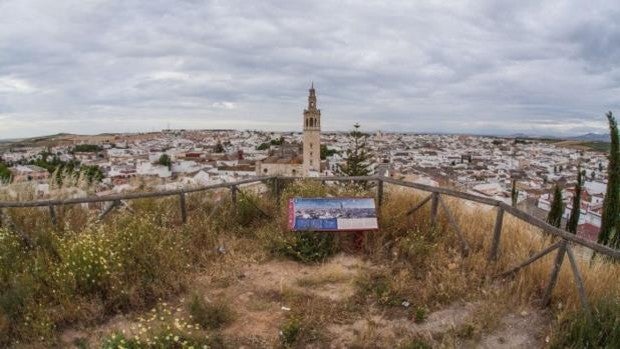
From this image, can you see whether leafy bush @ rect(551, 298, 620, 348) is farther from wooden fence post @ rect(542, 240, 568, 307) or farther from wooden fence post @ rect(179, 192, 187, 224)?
wooden fence post @ rect(179, 192, 187, 224)

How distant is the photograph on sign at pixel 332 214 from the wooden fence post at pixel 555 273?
207 cm

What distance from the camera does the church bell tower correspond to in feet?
159

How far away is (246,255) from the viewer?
5695 mm

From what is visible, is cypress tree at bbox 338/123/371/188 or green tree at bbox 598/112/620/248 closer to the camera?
green tree at bbox 598/112/620/248

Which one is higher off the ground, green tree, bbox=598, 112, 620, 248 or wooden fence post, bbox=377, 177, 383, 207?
wooden fence post, bbox=377, 177, 383, 207

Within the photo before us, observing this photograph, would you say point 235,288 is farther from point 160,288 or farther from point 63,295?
point 63,295

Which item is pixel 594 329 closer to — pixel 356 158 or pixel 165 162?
pixel 356 158

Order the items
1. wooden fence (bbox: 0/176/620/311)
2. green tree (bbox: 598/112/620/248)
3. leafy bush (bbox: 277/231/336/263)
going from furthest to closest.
Result: green tree (bbox: 598/112/620/248)
leafy bush (bbox: 277/231/336/263)
wooden fence (bbox: 0/176/620/311)

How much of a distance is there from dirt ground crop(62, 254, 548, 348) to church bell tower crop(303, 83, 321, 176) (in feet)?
139

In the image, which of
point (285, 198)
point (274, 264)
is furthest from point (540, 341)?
point (285, 198)

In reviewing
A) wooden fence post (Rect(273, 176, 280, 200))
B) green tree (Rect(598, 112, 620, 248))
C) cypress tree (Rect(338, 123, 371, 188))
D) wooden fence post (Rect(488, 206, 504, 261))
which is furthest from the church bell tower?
wooden fence post (Rect(488, 206, 504, 261))

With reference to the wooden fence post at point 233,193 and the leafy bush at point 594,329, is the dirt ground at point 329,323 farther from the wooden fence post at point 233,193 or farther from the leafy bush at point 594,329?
the wooden fence post at point 233,193

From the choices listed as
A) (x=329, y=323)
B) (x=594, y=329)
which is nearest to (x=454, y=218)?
(x=594, y=329)

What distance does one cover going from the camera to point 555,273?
4.09 meters
